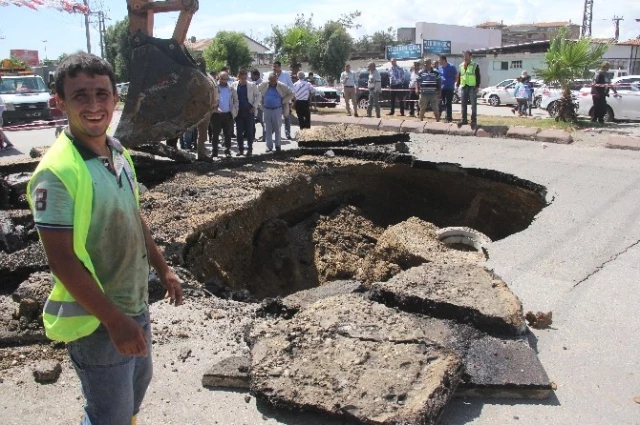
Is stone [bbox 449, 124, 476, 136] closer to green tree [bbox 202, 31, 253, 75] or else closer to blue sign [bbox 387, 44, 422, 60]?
green tree [bbox 202, 31, 253, 75]

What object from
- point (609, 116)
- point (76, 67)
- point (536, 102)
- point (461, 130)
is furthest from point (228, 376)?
point (536, 102)

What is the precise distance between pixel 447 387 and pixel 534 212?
6.25 meters

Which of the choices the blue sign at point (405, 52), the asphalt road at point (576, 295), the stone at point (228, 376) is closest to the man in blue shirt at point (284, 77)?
the asphalt road at point (576, 295)

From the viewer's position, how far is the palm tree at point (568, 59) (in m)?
15.2

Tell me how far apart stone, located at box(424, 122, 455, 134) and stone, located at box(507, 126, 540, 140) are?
1.49 metres

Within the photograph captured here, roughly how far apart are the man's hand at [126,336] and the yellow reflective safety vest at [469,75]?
1385 cm

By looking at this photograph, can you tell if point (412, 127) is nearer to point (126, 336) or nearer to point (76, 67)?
point (76, 67)

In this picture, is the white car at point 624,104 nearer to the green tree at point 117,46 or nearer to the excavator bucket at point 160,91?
the excavator bucket at point 160,91

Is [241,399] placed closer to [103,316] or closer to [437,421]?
[437,421]

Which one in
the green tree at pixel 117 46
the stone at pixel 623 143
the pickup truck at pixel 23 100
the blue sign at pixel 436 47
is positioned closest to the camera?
the stone at pixel 623 143

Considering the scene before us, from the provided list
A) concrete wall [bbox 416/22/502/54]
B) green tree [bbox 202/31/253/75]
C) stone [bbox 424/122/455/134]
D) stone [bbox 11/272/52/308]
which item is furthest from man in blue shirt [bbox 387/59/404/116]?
concrete wall [bbox 416/22/502/54]

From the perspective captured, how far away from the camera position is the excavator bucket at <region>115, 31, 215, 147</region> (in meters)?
8.07

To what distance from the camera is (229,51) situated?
139 ft

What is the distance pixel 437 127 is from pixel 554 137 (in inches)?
114
